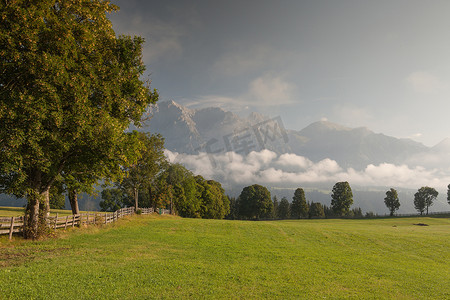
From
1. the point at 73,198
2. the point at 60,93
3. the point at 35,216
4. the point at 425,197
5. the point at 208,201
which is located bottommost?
the point at 208,201

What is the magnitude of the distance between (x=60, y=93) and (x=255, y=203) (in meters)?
91.3

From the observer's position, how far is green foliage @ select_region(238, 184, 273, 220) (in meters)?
99.2

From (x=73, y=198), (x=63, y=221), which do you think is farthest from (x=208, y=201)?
(x=63, y=221)

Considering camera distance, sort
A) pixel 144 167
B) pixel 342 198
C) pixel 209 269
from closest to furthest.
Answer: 1. pixel 209 269
2. pixel 144 167
3. pixel 342 198

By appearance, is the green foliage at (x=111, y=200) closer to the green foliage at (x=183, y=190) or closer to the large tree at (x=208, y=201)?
the large tree at (x=208, y=201)

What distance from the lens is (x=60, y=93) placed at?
15.5 meters

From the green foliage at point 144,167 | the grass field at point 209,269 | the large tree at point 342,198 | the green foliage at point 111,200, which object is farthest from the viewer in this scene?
the green foliage at point 111,200

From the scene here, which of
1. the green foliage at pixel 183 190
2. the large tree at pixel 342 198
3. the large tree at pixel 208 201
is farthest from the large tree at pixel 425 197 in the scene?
the green foliage at pixel 183 190

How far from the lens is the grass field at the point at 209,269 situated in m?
10.4

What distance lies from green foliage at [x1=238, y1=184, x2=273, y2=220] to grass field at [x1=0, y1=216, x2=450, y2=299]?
2964 inches

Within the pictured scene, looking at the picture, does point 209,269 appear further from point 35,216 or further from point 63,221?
point 63,221

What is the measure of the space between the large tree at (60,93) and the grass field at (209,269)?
18.5 feet

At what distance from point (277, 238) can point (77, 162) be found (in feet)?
72.7

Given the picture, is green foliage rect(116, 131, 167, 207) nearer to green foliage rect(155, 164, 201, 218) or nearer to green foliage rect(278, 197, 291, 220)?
green foliage rect(155, 164, 201, 218)
